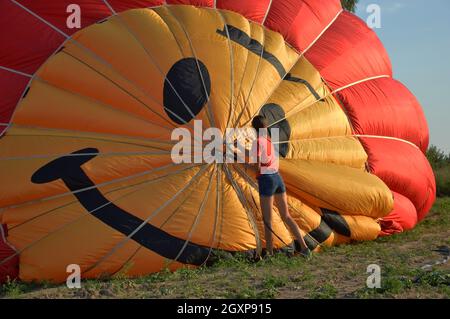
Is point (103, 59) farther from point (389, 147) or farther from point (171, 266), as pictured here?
point (389, 147)

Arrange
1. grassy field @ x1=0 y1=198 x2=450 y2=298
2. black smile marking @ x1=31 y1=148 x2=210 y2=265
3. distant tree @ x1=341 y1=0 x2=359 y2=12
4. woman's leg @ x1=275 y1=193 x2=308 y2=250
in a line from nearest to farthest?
1. grassy field @ x1=0 y1=198 x2=450 y2=298
2. black smile marking @ x1=31 y1=148 x2=210 y2=265
3. woman's leg @ x1=275 y1=193 x2=308 y2=250
4. distant tree @ x1=341 y1=0 x2=359 y2=12

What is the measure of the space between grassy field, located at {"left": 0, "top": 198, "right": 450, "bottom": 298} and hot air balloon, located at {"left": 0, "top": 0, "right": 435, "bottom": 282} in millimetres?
271

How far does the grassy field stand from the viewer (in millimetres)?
4352

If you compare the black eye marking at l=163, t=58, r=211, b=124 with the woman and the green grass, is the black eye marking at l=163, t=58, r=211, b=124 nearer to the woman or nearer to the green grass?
the woman

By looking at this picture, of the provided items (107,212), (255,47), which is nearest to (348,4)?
(255,47)

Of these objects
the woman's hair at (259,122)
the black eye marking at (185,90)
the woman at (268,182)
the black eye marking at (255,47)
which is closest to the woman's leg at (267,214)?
the woman at (268,182)

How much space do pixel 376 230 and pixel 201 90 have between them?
256cm

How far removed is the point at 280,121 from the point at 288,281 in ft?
6.31

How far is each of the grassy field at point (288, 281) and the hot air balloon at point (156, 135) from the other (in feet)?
0.89

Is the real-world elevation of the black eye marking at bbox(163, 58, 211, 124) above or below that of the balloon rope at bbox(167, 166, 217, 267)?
above

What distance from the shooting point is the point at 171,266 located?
5316 mm

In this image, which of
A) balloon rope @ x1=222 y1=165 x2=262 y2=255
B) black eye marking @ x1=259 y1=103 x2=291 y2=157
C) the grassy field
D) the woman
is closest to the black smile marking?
the grassy field
